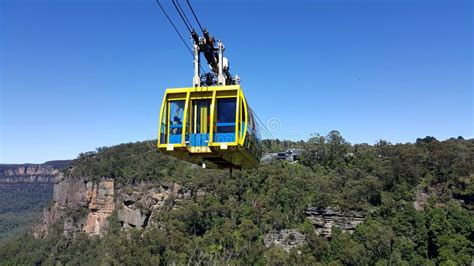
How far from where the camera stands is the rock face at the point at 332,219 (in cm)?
5597

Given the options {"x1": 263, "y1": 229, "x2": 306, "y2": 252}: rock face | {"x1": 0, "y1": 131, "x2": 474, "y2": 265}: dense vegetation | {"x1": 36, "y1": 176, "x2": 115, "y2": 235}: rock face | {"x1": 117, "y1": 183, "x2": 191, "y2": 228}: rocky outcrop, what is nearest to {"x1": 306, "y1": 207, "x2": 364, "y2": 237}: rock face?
{"x1": 0, "y1": 131, "x2": 474, "y2": 265}: dense vegetation

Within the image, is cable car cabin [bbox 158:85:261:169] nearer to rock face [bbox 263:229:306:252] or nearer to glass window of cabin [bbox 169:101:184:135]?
glass window of cabin [bbox 169:101:184:135]

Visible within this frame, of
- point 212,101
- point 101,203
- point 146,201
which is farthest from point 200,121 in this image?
point 101,203

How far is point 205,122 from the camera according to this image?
11.1 meters

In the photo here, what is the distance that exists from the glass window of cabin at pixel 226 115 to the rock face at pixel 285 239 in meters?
46.1

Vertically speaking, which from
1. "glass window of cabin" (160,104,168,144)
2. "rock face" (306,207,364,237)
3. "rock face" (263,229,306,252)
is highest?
"glass window of cabin" (160,104,168,144)

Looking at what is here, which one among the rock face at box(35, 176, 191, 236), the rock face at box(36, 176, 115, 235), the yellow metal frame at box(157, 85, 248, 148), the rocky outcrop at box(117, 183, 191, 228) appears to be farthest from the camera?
the rock face at box(36, 176, 115, 235)

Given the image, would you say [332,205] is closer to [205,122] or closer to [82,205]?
[205,122]

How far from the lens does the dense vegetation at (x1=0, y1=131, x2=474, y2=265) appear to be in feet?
167

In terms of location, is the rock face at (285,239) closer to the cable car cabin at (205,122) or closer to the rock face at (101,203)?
the rock face at (101,203)

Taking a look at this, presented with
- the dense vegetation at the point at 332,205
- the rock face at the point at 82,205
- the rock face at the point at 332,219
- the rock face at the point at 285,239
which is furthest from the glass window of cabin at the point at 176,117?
the rock face at the point at 82,205

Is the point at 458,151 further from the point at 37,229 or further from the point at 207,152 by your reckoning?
the point at 37,229

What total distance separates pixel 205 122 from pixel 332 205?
49.4 meters

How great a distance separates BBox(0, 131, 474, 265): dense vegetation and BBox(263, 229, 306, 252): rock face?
874mm
